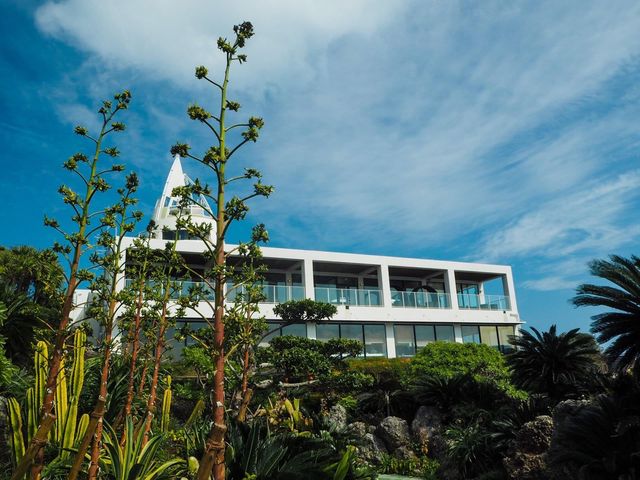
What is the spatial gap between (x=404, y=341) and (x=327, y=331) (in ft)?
Answer: 20.1

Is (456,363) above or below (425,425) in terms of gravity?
above

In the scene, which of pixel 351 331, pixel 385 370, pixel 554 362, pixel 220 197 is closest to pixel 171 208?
pixel 351 331

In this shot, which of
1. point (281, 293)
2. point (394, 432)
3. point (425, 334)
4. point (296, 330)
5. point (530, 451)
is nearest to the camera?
point (530, 451)

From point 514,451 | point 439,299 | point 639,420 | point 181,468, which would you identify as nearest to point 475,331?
point 439,299

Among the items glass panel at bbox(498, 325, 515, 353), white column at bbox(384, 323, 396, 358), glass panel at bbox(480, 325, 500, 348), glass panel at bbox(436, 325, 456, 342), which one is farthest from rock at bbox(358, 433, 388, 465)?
glass panel at bbox(498, 325, 515, 353)

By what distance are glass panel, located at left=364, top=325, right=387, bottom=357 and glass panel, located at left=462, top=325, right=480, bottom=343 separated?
712 centimetres

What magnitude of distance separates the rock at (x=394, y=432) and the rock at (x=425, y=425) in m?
0.38

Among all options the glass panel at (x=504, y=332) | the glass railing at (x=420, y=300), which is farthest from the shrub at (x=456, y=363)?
the glass panel at (x=504, y=332)

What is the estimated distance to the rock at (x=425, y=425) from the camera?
2147 cm

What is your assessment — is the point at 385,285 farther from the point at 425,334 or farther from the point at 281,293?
the point at 281,293

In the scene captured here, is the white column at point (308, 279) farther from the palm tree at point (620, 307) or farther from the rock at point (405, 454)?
the palm tree at point (620, 307)

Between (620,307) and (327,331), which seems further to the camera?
(327,331)

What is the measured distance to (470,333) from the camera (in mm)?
39344

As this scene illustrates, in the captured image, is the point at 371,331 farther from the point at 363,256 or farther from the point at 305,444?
the point at 305,444
